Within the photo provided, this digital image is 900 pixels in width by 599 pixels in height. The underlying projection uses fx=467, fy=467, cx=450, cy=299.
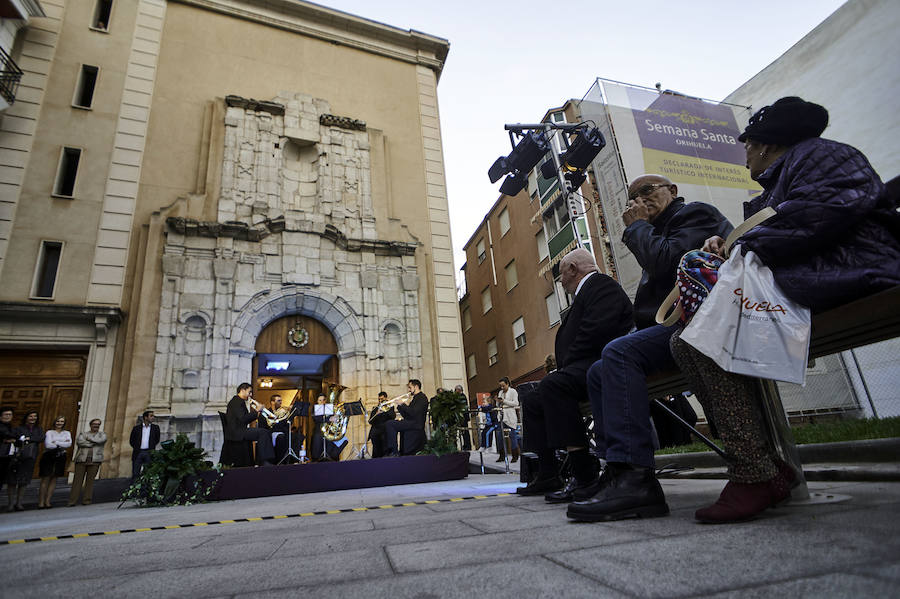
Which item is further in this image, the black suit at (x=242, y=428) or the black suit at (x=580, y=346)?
the black suit at (x=242, y=428)

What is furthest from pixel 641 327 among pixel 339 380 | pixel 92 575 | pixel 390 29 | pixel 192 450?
pixel 390 29

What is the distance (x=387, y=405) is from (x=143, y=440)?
14.7 feet

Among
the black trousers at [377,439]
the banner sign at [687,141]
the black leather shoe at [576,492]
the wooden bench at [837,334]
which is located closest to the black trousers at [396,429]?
the black trousers at [377,439]

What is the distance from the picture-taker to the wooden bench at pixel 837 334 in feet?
4.81

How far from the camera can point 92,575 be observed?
153 centimetres

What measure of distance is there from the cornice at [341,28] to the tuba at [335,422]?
11.4 m

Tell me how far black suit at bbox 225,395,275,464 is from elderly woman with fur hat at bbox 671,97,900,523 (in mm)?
7585

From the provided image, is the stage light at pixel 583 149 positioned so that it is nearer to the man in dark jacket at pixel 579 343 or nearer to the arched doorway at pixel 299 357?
the arched doorway at pixel 299 357

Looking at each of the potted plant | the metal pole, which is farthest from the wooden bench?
the metal pole

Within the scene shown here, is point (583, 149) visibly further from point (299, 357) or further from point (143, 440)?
point (143, 440)

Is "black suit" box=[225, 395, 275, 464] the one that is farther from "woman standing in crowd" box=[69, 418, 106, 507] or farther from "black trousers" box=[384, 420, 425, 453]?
"woman standing in crowd" box=[69, 418, 106, 507]

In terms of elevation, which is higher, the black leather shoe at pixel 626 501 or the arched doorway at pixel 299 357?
the arched doorway at pixel 299 357

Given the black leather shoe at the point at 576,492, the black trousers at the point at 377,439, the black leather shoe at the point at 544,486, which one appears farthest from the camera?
the black trousers at the point at 377,439

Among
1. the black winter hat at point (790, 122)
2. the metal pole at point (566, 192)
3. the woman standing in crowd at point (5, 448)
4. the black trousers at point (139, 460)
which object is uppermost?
the metal pole at point (566, 192)
